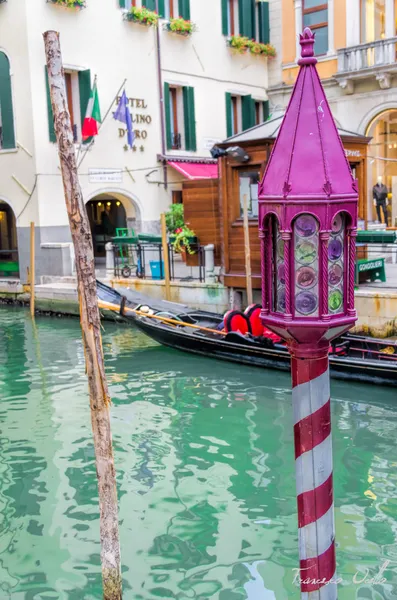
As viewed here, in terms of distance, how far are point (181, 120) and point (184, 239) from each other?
5.25 m

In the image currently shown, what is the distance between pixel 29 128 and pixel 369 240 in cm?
691

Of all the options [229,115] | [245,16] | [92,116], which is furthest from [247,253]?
[245,16]

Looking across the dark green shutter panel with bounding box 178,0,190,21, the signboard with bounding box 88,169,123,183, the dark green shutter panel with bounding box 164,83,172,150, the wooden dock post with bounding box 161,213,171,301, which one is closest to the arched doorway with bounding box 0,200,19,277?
the signboard with bounding box 88,169,123,183

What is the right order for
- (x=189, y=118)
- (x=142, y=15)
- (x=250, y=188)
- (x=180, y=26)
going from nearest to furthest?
(x=250, y=188) → (x=142, y=15) → (x=180, y=26) → (x=189, y=118)

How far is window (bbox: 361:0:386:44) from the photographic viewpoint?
49.2ft

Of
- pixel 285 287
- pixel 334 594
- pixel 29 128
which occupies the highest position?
pixel 29 128

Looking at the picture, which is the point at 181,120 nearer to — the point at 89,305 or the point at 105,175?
the point at 105,175

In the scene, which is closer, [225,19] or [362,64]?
[362,64]

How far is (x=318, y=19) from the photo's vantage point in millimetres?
15656

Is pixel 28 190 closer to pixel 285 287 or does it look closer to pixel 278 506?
pixel 278 506

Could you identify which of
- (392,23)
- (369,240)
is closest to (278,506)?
(369,240)

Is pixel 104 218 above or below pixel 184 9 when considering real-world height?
below

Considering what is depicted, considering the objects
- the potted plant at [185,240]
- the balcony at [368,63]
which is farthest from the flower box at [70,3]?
the balcony at [368,63]

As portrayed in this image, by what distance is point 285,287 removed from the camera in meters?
2.22
